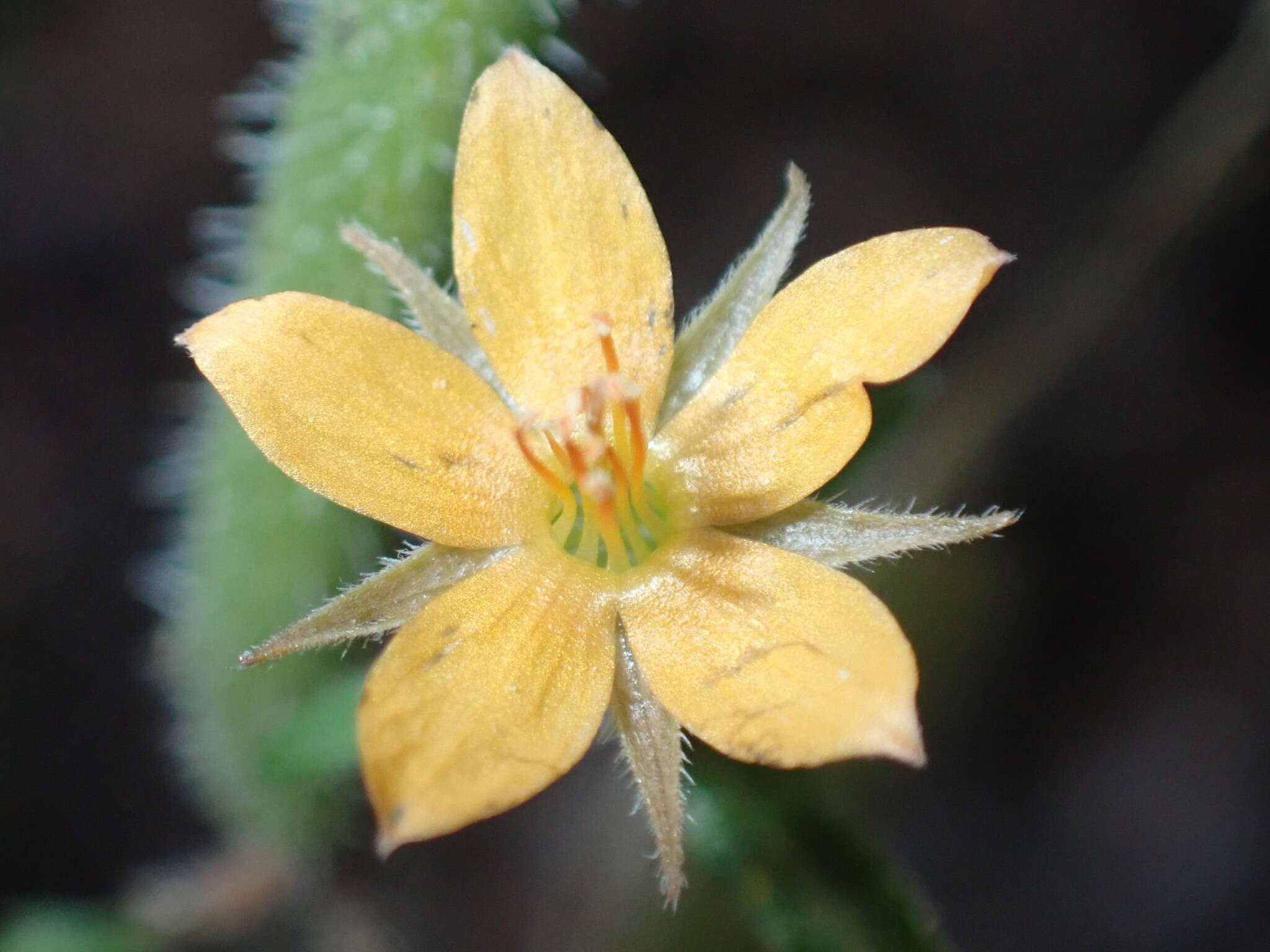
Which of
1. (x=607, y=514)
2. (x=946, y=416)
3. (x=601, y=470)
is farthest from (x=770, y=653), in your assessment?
(x=946, y=416)

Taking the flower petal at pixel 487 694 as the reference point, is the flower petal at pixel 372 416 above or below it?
above

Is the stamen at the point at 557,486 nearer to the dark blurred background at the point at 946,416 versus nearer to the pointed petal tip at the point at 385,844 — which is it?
the pointed petal tip at the point at 385,844

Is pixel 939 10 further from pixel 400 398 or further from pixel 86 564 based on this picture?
pixel 86 564

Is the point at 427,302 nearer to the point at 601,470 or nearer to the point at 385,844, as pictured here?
the point at 601,470

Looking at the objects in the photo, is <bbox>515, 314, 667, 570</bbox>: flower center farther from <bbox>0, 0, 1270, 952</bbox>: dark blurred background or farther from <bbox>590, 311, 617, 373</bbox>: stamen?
<bbox>0, 0, 1270, 952</bbox>: dark blurred background

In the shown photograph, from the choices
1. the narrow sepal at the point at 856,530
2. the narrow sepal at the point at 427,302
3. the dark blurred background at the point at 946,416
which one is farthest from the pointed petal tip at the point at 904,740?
the dark blurred background at the point at 946,416

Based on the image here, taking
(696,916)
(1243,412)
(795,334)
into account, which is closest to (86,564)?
(696,916)
